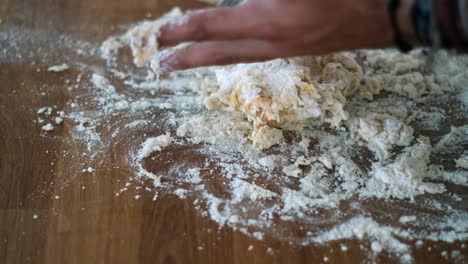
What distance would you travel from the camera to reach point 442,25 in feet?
2.89

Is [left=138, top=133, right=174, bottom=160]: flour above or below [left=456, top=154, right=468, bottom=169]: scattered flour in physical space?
above

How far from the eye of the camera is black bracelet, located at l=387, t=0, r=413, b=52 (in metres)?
0.92

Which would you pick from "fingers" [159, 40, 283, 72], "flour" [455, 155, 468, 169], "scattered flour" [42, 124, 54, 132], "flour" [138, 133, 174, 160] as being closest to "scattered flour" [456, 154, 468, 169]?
"flour" [455, 155, 468, 169]

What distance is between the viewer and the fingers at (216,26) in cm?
100

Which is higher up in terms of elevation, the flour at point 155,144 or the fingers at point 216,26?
the fingers at point 216,26

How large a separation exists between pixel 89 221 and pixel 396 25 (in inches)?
28.9

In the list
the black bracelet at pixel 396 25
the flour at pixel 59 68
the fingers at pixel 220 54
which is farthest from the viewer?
the flour at pixel 59 68

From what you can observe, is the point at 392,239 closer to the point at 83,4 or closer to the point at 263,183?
the point at 263,183

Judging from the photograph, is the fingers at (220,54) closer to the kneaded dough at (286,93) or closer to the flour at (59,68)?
the kneaded dough at (286,93)

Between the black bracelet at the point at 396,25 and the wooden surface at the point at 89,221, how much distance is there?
412mm

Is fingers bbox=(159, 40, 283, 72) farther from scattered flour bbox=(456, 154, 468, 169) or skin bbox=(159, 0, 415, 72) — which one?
scattered flour bbox=(456, 154, 468, 169)

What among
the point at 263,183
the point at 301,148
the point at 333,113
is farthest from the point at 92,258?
the point at 333,113

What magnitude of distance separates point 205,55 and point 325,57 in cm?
39

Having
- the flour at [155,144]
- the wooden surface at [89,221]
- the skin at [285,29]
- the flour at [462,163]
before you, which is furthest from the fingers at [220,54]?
the flour at [462,163]
